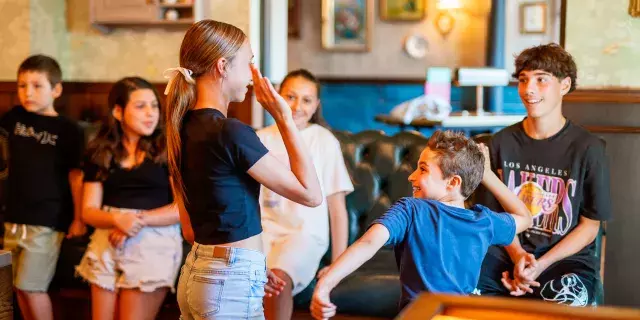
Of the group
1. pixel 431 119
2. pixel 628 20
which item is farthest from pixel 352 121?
pixel 628 20

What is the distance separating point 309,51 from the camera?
9.06 meters

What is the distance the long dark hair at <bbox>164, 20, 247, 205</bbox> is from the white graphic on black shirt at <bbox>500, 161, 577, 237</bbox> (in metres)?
1.29

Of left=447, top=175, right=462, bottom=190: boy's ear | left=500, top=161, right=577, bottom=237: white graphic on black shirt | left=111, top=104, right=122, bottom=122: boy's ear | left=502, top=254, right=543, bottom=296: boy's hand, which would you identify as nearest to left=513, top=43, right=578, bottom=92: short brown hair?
left=500, top=161, right=577, bottom=237: white graphic on black shirt

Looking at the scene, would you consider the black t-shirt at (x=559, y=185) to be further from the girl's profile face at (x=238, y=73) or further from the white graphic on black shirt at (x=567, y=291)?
the girl's profile face at (x=238, y=73)

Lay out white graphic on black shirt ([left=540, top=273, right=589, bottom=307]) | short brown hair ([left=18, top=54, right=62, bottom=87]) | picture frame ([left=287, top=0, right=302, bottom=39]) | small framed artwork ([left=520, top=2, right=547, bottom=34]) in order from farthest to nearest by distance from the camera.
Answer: picture frame ([left=287, top=0, right=302, bottom=39]) → small framed artwork ([left=520, top=2, right=547, bottom=34]) → short brown hair ([left=18, top=54, right=62, bottom=87]) → white graphic on black shirt ([left=540, top=273, right=589, bottom=307])

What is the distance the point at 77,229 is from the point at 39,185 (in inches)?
10.2

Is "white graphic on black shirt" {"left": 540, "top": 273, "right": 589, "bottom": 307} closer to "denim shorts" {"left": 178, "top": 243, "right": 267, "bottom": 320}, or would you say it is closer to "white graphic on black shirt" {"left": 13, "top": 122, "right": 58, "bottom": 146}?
"denim shorts" {"left": 178, "top": 243, "right": 267, "bottom": 320}

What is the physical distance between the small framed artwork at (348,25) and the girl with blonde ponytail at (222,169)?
670cm

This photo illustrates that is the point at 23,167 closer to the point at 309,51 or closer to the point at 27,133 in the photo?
the point at 27,133

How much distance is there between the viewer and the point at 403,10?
884 cm

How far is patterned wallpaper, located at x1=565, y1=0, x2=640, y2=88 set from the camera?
368 centimetres

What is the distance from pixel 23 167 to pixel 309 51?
A: 5.57 metres

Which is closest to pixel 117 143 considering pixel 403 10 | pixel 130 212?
pixel 130 212

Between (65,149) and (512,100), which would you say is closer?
(65,149)
